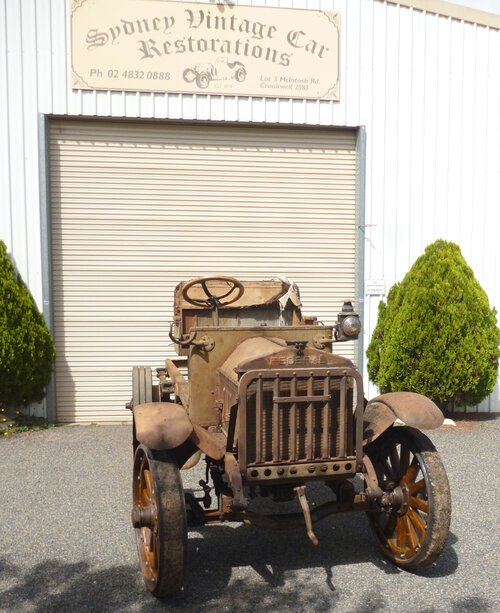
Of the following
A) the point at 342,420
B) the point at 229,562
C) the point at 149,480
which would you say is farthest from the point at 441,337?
the point at 149,480

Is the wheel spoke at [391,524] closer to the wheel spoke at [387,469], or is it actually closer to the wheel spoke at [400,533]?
the wheel spoke at [400,533]

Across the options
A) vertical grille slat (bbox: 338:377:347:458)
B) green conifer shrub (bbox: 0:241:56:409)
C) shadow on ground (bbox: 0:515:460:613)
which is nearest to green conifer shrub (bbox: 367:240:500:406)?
shadow on ground (bbox: 0:515:460:613)

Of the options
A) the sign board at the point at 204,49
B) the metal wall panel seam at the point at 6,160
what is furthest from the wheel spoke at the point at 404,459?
the metal wall panel seam at the point at 6,160

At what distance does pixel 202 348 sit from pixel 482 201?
18.6 ft

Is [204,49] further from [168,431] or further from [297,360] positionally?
[168,431]

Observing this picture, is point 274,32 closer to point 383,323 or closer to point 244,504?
point 383,323

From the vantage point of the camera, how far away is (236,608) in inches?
131

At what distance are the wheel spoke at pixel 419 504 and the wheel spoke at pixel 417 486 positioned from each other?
1.6 inches

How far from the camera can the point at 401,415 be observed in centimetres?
377

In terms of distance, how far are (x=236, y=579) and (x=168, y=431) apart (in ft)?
3.41

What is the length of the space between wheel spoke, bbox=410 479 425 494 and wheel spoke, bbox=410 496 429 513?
0.13 feet

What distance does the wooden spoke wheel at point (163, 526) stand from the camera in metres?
3.23

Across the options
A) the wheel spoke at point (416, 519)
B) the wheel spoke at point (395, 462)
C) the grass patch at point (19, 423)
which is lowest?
the grass patch at point (19, 423)

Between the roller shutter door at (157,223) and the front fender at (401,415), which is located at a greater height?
the roller shutter door at (157,223)
